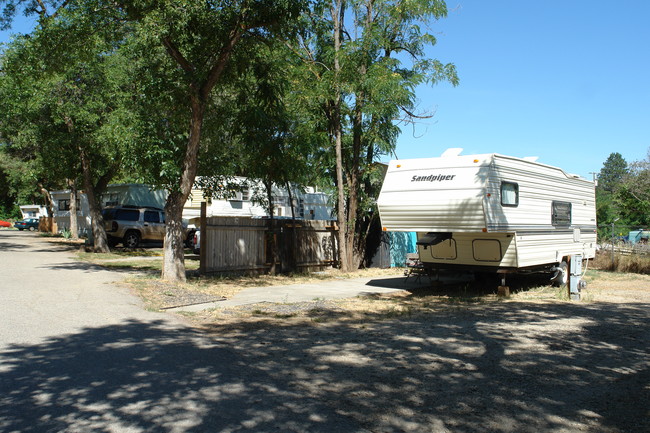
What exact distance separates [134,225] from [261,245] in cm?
1052

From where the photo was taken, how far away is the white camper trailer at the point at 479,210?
11180mm

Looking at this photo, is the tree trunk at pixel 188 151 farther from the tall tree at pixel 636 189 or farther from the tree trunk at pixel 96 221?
the tall tree at pixel 636 189

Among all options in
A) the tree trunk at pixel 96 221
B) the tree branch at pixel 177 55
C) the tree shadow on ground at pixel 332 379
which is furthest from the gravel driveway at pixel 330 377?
the tree trunk at pixel 96 221

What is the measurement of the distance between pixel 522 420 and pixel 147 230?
21800 millimetres

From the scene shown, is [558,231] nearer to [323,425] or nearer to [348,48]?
[348,48]

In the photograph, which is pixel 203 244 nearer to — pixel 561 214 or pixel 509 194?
pixel 509 194

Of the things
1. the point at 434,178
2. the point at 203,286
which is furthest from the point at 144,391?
the point at 434,178

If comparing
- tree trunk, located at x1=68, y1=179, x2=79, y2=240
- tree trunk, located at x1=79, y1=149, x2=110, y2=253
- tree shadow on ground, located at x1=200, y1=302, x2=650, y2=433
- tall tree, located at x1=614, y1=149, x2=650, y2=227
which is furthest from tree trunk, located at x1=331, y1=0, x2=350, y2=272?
tree trunk, located at x1=68, y1=179, x2=79, y2=240

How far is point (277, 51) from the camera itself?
560 inches

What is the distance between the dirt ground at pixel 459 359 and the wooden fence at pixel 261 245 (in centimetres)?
441

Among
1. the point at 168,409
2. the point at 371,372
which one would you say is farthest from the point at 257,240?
the point at 168,409

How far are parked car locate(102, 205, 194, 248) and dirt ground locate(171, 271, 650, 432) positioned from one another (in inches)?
607

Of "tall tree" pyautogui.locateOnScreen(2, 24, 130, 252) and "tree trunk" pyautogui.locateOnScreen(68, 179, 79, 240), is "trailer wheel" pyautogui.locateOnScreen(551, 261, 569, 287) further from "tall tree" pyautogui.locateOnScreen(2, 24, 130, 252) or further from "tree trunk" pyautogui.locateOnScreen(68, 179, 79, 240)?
"tree trunk" pyautogui.locateOnScreen(68, 179, 79, 240)

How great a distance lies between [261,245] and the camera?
1559cm
